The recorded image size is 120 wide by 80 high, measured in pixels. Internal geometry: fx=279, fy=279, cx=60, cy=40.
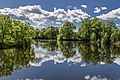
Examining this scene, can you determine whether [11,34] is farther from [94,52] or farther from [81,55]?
[81,55]

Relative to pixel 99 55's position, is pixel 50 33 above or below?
above

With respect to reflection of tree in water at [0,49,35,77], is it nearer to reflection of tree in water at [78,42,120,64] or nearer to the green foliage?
reflection of tree in water at [78,42,120,64]

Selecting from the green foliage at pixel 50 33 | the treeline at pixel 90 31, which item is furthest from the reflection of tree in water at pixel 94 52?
the green foliage at pixel 50 33

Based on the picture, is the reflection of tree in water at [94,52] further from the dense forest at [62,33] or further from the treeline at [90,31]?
the treeline at [90,31]

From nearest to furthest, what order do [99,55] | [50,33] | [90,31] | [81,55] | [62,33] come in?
[99,55], [81,55], [90,31], [62,33], [50,33]

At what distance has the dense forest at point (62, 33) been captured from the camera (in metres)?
56.1

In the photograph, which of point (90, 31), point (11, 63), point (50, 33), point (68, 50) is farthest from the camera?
point (50, 33)

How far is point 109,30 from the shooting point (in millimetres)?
100562

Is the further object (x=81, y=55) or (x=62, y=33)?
(x=62, y=33)

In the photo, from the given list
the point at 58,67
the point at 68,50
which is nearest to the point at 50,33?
the point at 68,50

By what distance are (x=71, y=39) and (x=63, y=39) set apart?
11.5ft

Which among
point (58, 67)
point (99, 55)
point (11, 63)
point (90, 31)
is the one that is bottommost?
point (99, 55)

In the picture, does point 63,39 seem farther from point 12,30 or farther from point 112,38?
point 12,30

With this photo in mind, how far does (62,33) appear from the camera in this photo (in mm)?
123875
